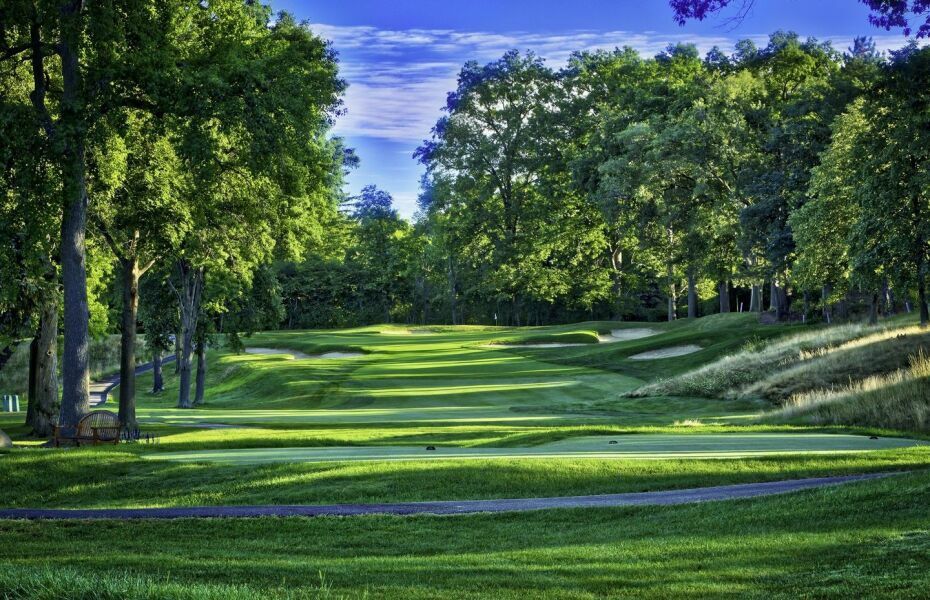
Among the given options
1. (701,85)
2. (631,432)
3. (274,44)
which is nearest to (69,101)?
(274,44)

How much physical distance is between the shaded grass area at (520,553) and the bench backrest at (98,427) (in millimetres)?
9111

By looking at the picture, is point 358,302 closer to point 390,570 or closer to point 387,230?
point 387,230

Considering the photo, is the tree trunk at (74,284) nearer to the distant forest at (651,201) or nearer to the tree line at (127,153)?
the tree line at (127,153)

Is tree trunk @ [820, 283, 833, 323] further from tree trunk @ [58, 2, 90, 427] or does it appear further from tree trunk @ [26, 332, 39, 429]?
tree trunk @ [58, 2, 90, 427]

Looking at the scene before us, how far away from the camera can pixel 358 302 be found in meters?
99.9

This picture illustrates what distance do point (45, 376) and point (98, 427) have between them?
782 cm

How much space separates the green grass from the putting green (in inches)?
3.0

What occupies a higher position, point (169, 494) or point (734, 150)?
point (734, 150)

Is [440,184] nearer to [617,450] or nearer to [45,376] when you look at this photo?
[45,376]

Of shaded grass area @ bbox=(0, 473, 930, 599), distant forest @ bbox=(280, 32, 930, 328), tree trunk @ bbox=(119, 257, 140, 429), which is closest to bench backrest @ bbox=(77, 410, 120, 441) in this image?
tree trunk @ bbox=(119, 257, 140, 429)

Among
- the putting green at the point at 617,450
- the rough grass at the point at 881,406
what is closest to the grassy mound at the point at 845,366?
the rough grass at the point at 881,406

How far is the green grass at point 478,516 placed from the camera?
804 cm

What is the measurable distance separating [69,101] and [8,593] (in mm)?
17439

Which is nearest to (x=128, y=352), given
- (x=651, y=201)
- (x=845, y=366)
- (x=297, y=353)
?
(x=845, y=366)
